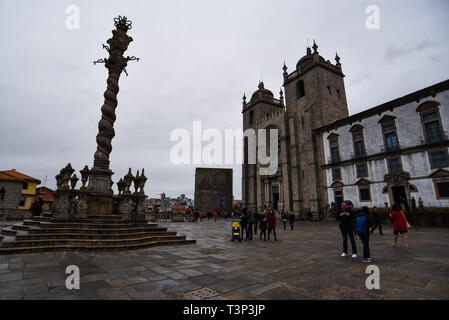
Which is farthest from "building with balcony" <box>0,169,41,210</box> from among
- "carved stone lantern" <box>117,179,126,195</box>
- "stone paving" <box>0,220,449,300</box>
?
"stone paving" <box>0,220,449,300</box>

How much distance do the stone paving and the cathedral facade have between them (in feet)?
52.6

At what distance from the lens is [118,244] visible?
22.7ft

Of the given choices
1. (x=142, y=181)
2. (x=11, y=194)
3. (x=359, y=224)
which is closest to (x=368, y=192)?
(x=359, y=224)

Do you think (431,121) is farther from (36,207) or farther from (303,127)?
(36,207)

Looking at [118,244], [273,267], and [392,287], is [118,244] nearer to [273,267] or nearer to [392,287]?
[273,267]

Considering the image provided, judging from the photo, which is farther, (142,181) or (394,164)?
(394,164)

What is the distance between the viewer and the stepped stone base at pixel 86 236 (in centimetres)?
622

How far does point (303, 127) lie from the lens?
2806 centimetres

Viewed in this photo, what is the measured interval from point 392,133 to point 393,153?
2020 millimetres

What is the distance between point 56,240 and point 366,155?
24992mm

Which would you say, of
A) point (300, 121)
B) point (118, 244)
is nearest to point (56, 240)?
point (118, 244)

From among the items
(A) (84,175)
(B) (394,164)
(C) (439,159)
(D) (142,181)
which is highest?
(B) (394,164)

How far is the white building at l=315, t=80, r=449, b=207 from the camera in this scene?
55.6 feet

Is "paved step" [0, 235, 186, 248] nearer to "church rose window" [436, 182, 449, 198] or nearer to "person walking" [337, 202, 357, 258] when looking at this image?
"person walking" [337, 202, 357, 258]
